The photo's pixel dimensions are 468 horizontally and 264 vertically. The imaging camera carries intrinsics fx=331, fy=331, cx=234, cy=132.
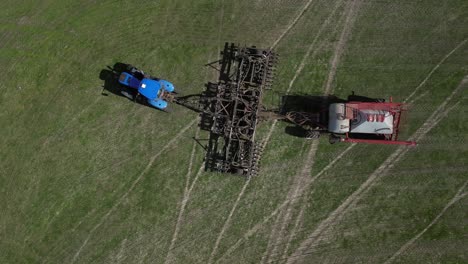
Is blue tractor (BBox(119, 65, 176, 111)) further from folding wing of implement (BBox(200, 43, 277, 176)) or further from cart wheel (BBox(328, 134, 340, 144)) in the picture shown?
cart wheel (BBox(328, 134, 340, 144))

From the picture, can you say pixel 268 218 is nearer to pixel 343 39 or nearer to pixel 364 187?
pixel 364 187

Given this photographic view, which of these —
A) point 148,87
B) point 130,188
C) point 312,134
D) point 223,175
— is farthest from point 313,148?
point 130,188

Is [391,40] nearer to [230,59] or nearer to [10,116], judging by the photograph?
[230,59]

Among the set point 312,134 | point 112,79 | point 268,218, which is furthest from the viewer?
point 112,79

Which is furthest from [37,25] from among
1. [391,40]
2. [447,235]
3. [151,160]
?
[447,235]

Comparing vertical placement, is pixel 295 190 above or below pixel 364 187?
below
